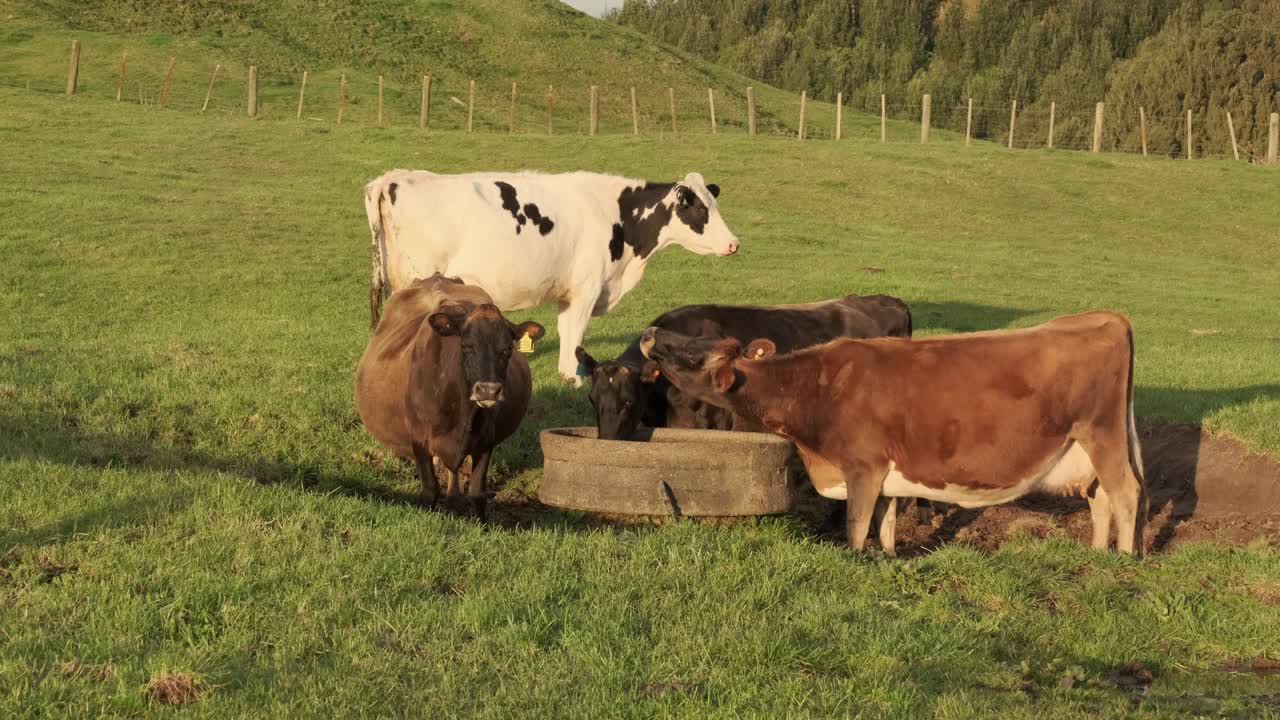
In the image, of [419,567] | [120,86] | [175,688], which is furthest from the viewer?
[120,86]

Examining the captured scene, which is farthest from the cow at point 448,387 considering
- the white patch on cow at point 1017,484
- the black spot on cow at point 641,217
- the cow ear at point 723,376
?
the black spot on cow at point 641,217

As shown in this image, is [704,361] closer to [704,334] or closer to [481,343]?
[481,343]

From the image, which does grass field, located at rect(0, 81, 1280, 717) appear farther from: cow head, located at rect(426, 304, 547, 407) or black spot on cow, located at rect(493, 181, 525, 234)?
black spot on cow, located at rect(493, 181, 525, 234)

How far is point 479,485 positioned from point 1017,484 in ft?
12.8

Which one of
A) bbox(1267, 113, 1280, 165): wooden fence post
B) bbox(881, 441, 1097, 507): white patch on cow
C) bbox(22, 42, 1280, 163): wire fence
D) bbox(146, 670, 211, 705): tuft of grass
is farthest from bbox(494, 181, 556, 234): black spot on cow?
bbox(1267, 113, 1280, 165): wooden fence post

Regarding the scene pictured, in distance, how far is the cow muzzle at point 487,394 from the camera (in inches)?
347

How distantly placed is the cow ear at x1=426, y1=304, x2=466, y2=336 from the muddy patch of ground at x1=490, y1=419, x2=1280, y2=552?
4.97 ft

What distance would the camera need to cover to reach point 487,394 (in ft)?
29.0

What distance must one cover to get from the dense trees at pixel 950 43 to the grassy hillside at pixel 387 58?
2723 centimetres

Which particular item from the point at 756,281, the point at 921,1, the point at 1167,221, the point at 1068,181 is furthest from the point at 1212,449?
the point at 921,1

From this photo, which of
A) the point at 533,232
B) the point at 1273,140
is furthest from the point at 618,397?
the point at 1273,140

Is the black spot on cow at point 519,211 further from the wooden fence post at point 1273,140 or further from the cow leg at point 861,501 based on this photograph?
the wooden fence post at point 1273,140

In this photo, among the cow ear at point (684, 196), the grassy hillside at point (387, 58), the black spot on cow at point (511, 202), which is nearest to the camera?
the black spot on cow at point (511, 202)

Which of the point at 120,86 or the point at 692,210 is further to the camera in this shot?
the point at 120,86
